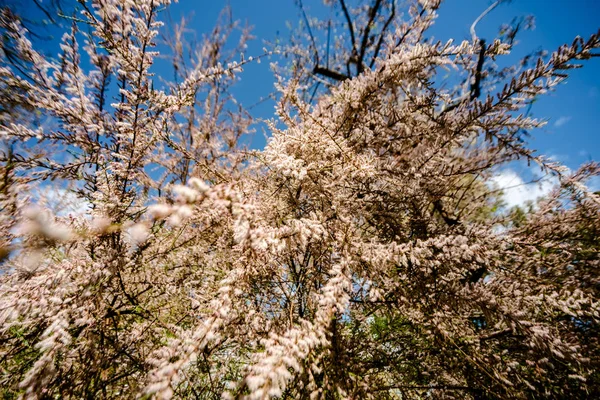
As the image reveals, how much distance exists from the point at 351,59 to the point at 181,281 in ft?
16.2

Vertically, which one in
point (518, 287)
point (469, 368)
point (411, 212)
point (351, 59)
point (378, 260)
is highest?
point (351, 59)

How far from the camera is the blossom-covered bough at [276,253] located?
1148mm

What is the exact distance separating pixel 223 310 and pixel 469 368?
1.90m

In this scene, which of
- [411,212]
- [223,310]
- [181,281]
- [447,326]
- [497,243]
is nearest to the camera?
[223,310]

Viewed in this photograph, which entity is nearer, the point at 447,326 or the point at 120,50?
the point at 120,50

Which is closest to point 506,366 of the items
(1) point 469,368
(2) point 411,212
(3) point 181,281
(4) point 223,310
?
(1) point 469,368

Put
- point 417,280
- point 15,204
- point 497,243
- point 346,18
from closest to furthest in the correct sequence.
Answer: point 15,204
point 497,243
point 417,280
point 346,18

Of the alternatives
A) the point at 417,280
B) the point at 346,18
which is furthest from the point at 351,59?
the point at 417,280

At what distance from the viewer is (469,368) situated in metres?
1.81

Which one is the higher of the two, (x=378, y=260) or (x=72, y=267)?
(x=378, y=260)

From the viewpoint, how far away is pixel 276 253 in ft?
4.94

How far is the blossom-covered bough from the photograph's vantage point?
3.77 ft

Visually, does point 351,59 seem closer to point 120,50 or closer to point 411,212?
point 411,212

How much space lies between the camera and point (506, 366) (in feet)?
5.81
